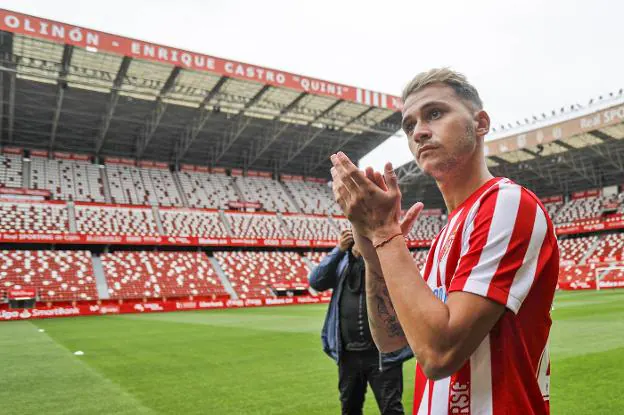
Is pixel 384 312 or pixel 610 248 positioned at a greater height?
pixel 610 248

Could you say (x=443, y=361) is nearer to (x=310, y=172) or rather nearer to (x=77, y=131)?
(x=77, y=131)

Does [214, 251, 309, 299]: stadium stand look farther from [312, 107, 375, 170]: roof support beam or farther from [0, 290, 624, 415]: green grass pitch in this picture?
[0, 290, 624, 415]: green grass pitch

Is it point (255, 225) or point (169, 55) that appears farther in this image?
point (255, 225)

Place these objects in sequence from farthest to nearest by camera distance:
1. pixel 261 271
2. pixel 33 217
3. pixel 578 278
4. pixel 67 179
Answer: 1. pixel 67 179
2. pixel 261 271
3. pixel 578 278
4. pixel 33 217

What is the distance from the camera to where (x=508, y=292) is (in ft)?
4.33

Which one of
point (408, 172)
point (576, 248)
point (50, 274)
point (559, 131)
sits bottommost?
point (50, 274)

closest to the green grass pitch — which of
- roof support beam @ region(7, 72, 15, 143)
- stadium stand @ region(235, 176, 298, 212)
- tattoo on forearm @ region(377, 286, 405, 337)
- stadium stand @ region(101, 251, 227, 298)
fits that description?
tattoo on forearm @ region(377, 286, 405, 337)

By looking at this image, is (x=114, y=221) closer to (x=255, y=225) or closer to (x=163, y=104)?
(x=163, y=104)

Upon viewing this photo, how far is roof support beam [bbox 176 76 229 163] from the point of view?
3228 centimetres

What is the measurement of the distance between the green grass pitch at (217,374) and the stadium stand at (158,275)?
17.5 m

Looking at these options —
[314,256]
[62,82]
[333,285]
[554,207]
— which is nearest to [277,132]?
[314,256]

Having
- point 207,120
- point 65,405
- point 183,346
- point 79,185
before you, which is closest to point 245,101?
point 207,120

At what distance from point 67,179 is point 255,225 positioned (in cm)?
1526

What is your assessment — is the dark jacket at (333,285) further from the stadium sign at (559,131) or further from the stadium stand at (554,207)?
the stadium stand at (554,207)
